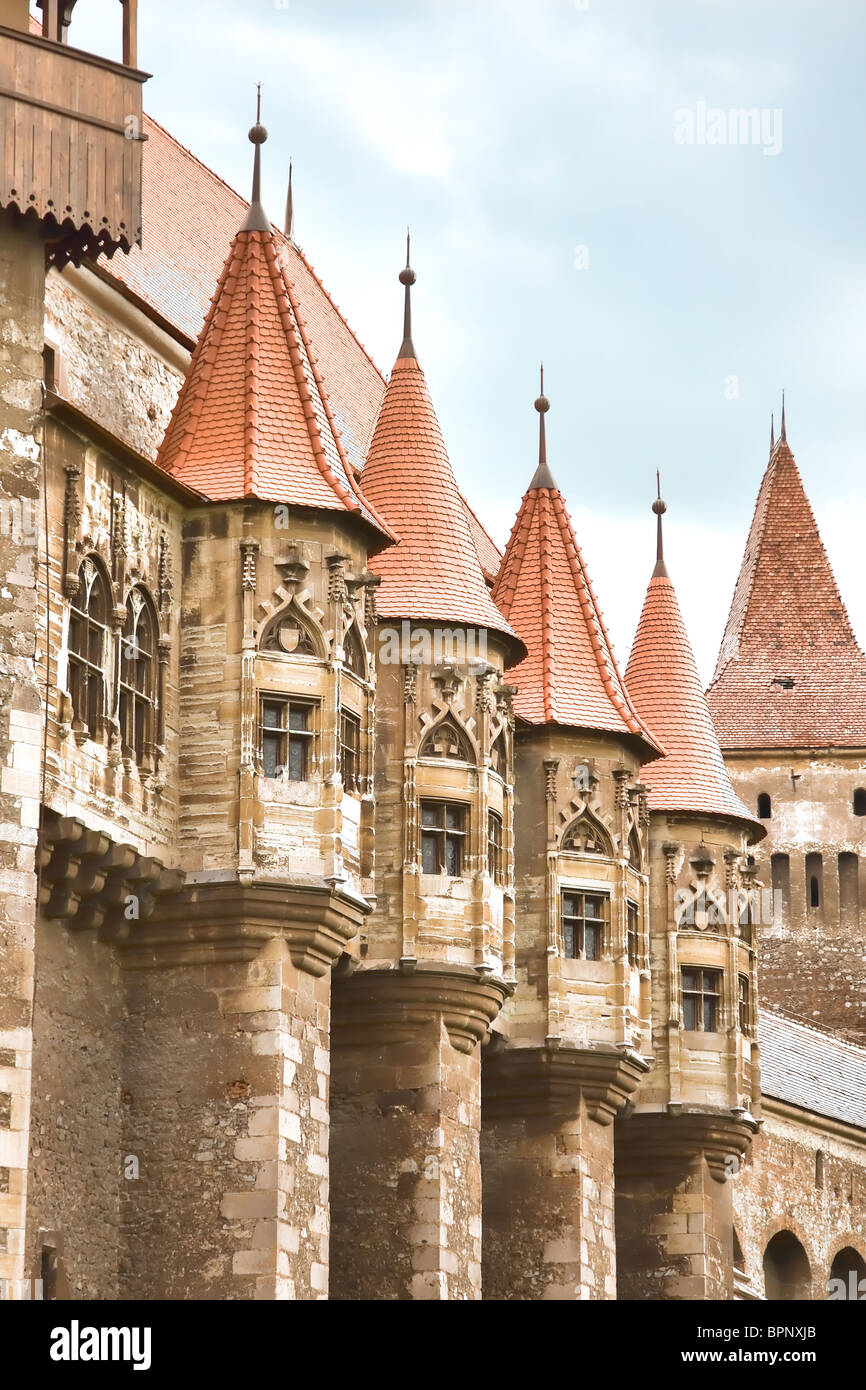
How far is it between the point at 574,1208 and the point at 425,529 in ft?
29.3

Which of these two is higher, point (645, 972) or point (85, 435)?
point (85, 435)

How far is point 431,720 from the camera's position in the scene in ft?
121

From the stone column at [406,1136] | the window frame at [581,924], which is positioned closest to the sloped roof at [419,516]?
the window frame at [581,924]

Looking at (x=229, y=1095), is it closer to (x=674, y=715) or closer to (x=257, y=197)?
(x=257, y=197)

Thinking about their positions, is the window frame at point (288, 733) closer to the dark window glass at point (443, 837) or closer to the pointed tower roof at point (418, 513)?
the dark window glass at point (443, 837)

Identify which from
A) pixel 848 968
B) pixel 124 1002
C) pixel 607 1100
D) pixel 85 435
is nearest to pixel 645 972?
pixel 607 1100

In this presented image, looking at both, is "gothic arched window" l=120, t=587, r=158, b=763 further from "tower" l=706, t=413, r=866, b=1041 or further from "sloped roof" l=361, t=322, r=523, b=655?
"tower" l=706, t=413, r=866, b=1041

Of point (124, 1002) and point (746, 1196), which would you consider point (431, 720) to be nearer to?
point (124, 1002)

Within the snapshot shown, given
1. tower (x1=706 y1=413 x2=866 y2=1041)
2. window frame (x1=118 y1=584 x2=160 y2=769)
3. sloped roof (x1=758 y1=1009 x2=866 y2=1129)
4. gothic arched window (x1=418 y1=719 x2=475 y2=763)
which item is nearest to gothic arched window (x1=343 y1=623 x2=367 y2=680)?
gothic arched window (x1=418 y1=719 x2=475 y2=763)

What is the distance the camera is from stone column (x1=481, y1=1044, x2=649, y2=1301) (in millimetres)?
39969

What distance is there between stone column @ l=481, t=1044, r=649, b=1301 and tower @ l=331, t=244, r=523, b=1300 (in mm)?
2675

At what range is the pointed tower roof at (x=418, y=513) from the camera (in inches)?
1479

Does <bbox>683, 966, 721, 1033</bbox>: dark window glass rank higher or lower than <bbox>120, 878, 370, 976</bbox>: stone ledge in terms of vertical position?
higher

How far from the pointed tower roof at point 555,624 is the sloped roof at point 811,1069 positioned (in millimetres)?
14960
